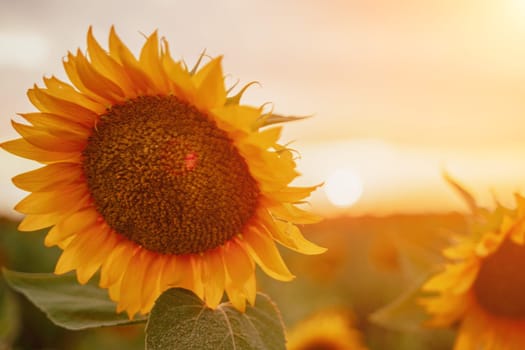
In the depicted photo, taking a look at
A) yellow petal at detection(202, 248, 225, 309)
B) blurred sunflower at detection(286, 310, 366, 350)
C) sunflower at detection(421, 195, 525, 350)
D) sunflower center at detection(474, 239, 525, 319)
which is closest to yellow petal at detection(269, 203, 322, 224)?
yellow petal at detection(202, 248, 225, 309)

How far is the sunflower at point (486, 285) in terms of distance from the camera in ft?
9.22

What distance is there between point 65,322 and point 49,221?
0.31 meters

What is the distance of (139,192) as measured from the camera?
2.00 meters

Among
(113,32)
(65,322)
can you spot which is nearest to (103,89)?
(113,32)

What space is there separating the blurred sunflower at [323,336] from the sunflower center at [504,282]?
234 cm

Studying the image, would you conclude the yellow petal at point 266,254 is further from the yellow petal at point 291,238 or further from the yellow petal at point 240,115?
the yellow petal at point 240,115

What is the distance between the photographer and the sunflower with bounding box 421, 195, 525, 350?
281 centimetres

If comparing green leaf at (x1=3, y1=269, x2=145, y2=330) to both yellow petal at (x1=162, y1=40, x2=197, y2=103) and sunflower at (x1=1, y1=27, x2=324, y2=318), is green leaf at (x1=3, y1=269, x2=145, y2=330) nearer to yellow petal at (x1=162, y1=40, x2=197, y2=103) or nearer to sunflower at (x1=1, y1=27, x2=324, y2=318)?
sunflower at (x1=1, y1=27, x2=324, y2=318)

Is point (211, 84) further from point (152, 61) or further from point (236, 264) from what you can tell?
point (236, 264)

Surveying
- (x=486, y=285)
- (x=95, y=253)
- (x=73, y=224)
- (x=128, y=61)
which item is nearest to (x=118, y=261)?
(x=95, y=253)

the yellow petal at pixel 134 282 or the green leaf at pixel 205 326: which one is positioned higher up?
the green leaf at pixel 205 326

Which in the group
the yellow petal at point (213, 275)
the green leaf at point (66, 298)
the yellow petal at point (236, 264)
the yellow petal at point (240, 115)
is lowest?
the green leaf at point (66, 298)

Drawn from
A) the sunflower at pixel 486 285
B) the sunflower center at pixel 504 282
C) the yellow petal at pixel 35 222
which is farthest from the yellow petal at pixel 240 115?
the sunflower center at pixel 504 282

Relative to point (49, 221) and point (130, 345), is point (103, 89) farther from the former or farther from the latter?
point (130, 345)
